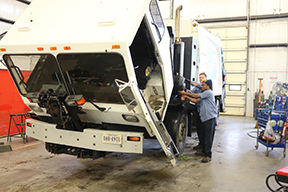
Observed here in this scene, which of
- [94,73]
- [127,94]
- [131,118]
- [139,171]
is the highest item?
[94,73]

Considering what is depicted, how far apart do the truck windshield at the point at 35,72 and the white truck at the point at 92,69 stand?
1 cm

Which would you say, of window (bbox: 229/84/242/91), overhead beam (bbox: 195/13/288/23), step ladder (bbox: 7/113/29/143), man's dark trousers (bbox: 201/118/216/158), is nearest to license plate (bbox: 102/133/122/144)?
man's dark trousers (bbox: 201/118/216/158)

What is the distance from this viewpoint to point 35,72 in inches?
136

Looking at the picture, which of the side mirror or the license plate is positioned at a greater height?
the side mirror

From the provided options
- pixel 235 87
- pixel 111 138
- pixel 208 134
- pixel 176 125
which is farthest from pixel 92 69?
pixel 235 87

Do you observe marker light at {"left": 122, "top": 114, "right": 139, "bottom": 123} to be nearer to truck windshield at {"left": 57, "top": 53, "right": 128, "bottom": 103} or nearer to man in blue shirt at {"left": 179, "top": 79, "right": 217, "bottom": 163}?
truck windshield at {"left": 57, "top": 53, "right": 128, "bottom": 103}

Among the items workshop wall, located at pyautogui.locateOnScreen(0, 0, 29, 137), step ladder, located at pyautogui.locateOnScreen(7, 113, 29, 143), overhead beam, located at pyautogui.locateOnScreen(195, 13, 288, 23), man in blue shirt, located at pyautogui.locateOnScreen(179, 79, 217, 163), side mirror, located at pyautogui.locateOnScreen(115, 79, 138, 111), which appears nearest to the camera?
side mirror, located at pyautogui.locateOnScreen(115, 79, 138, 111)

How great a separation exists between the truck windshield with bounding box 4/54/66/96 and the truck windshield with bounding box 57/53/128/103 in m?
0.16

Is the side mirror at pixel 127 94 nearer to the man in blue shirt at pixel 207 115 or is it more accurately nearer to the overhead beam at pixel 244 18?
the man in blue shirt at pixel 207 115

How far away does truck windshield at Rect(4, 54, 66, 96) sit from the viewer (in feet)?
10.8

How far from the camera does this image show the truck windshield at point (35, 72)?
129 inches

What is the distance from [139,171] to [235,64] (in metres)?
10.6

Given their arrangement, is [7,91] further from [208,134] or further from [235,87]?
[235,87]

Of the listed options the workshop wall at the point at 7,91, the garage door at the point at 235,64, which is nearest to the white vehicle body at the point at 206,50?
the workshop wall at the point at 7,91
